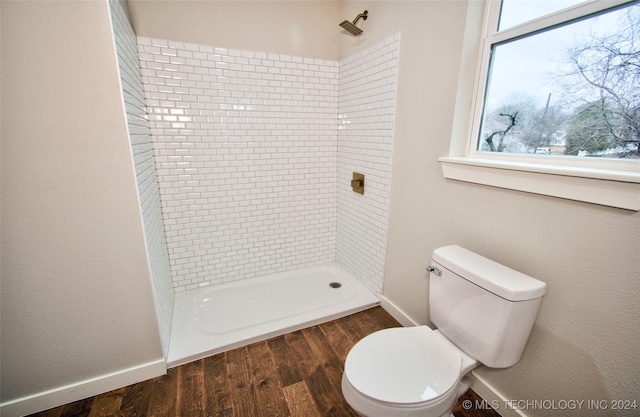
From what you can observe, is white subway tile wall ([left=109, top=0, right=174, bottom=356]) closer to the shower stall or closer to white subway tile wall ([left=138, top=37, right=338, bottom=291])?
the shower stall

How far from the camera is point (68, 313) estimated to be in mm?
1229

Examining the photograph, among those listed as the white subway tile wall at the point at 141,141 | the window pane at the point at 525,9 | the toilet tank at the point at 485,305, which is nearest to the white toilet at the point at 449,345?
the toilet tank at the point at 485,305

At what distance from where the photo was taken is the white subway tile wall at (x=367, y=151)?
1.77 metres

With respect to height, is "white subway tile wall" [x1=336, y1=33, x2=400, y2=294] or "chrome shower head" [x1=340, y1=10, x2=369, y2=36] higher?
"chrome shower head" [x1=340, y1=10, x2=369, y2=36]

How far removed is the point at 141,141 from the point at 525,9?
76.6 inches

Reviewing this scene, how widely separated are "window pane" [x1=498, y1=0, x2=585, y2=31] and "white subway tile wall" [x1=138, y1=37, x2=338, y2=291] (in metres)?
1.28

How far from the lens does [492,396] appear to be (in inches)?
50.0

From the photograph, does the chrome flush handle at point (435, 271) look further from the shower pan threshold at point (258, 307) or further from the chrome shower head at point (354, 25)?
the chrome shower head at point (354, 25)

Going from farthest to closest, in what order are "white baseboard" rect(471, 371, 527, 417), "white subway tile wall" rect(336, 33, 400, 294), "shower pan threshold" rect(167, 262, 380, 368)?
"white subway tile wall" rect(336, 33, 400, 294), "shower pan threshold" rect(167, 262, 380, 368), "white baseboard" rect(471, 371, 527, 417)

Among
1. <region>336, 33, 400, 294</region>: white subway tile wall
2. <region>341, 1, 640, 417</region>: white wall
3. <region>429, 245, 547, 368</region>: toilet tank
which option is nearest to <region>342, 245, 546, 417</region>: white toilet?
<region>429, 245, 547, 368</region>: toilet tank

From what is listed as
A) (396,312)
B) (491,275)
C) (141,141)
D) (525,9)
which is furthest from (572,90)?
(141,141)

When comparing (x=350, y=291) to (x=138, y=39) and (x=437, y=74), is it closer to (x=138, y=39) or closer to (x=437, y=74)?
(x=437, y=74)

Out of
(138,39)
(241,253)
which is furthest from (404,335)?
(138,39)

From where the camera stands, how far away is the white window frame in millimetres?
837
